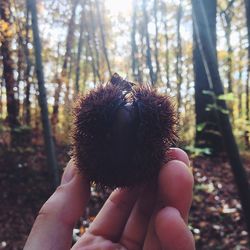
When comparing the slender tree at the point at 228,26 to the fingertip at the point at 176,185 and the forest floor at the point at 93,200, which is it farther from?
the fingertip at the point at 176,185

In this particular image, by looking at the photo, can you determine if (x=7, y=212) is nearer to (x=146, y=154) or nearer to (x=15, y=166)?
(x=15, y=166)

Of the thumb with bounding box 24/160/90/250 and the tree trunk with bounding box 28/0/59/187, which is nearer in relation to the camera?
the thumb with bounding box 24/160/90/250

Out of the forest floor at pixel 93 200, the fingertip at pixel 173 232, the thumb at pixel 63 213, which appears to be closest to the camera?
the fingertip at pixel 173 232

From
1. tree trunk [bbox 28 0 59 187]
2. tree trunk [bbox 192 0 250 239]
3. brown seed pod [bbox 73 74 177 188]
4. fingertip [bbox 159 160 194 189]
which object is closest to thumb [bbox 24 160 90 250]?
brown seed pod [bbox 73 74 177 188]

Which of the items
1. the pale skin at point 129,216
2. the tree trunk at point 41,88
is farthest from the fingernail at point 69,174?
the tree trunk at point 41,88

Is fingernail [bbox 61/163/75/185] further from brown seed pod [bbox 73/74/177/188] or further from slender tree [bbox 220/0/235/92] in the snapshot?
slender tree [bbox 220/0/235/92]

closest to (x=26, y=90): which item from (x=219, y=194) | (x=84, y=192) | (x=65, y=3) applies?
(x=65, y=3)

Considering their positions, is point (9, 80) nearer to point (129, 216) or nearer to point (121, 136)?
point (129, 216)
